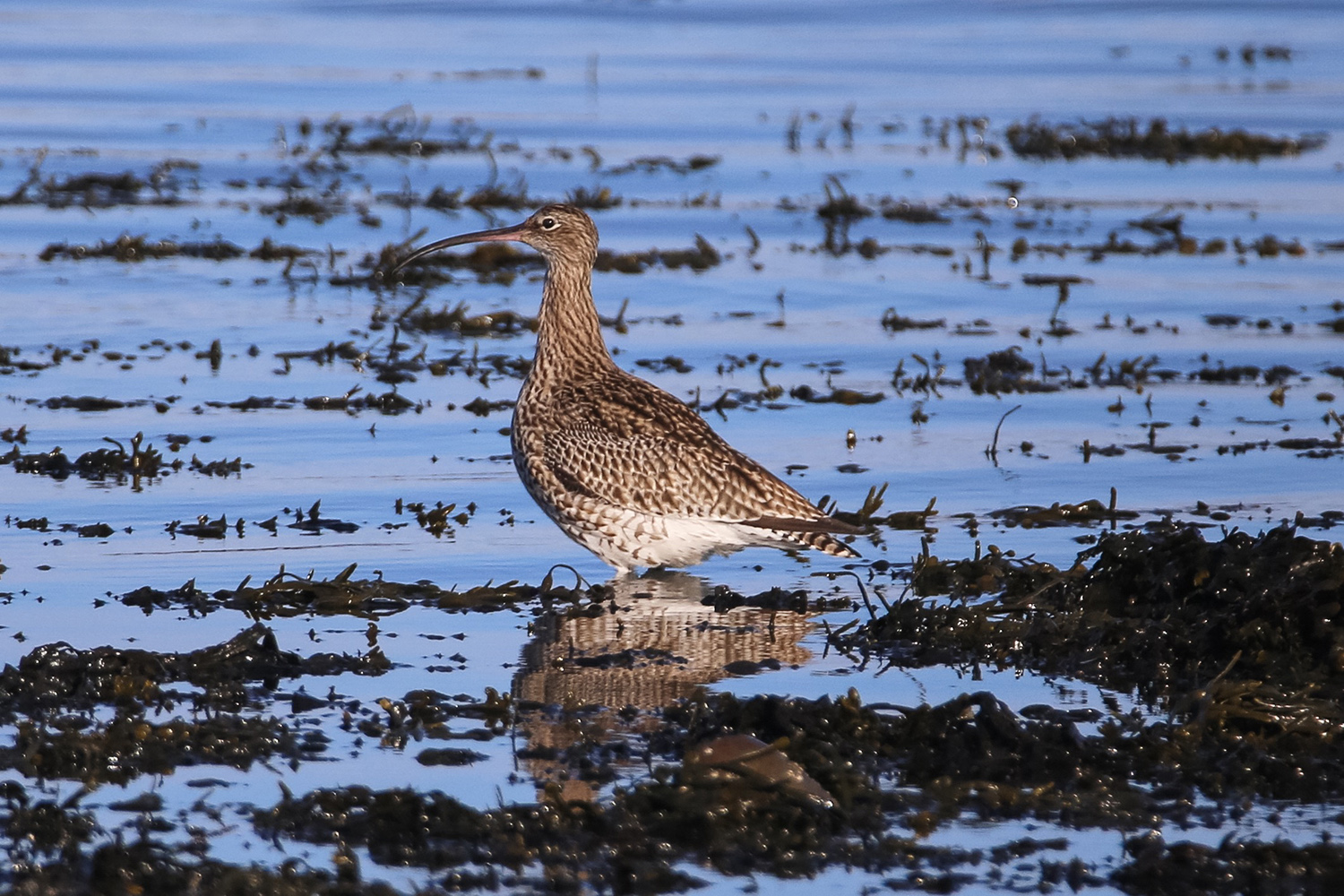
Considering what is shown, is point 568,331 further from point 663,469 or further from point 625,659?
point 625,659

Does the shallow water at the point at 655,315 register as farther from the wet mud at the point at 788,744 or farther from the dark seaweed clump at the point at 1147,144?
the dark seaweed clump at the point at 1147,144

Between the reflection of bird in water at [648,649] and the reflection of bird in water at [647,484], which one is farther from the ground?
the reflection of bird in water at [647,484]

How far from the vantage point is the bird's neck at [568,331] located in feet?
30.4

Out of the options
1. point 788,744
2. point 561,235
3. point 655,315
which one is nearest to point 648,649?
point 788,744

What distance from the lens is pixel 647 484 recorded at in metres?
8.55

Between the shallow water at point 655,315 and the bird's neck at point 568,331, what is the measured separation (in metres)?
0.81

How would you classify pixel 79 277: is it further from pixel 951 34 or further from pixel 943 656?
pixel 951 34

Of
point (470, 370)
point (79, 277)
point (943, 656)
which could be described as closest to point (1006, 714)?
point (943, 656)

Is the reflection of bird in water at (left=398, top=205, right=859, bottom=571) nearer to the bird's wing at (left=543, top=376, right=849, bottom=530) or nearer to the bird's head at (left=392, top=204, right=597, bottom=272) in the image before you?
the bird's wing at (left=543, top=376, right=849, bottom=530)

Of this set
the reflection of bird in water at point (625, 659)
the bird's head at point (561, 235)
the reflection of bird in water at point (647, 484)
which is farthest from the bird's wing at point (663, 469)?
the bird's head at point (561, 235)

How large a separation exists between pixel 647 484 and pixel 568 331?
1.12 m

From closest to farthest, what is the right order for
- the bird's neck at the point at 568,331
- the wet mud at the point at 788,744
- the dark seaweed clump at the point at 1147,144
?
1. the wet mud at the point at 788,744
2. the bird's neck at the point at 568,331
3. the dark seaweed clump at the point at 1147,144

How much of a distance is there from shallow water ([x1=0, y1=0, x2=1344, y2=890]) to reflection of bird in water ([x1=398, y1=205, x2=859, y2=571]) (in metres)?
0.30

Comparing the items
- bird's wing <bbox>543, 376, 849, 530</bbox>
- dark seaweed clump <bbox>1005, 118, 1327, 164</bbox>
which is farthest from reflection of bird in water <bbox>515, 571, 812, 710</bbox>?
dark seaweed clump <bbox>1005, 118, 1327, 164</bbox>
